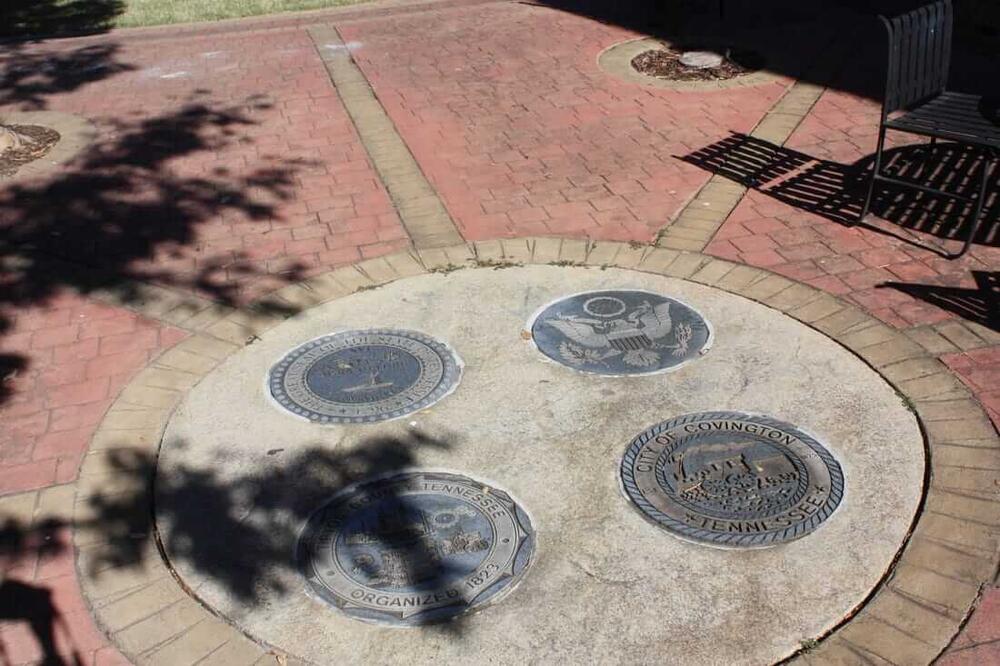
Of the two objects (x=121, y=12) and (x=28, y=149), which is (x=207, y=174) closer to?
(x=28, y=149)

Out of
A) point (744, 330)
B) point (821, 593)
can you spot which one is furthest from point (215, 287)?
point (821, 593)

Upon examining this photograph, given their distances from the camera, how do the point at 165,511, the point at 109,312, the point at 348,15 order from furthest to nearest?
1. the point at 348,15
2. the point at 109,312
3. the point at 165,511

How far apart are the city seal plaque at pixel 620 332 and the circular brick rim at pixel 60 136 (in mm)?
4809

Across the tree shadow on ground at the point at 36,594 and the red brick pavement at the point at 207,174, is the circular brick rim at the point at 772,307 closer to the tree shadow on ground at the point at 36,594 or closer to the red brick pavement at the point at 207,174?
the tree shadow on ground at the point at 36,594

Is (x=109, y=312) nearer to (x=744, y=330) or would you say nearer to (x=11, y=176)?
(x=11, y=176)

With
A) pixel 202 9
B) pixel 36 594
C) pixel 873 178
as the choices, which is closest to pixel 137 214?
pixel 36 594

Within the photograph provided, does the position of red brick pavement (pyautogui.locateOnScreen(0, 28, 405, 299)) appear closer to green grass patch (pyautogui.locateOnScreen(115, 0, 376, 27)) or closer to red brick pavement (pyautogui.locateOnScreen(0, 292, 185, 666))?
red brick pavement (pyautogui.locateOnScreen(0, 292, 185, 666))

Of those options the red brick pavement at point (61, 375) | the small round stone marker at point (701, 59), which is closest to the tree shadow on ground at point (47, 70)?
the red brick pavement at point (61, 375)

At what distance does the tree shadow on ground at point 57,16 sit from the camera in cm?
1221

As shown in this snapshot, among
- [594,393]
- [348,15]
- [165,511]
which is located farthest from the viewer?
[348,15]

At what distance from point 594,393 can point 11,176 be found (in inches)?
218

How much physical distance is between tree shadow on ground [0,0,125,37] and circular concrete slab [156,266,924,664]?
8.58 metres

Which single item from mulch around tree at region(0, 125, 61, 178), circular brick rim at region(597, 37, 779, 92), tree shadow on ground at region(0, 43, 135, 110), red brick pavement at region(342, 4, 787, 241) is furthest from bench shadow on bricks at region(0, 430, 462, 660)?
tree shadow on ground at region(0, 43, 135, 110)

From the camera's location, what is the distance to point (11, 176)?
25.9 feet
